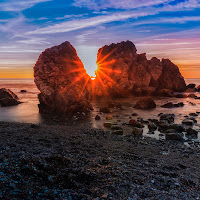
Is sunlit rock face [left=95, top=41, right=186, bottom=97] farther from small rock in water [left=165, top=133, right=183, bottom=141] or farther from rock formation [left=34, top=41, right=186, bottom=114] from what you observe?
small rock in water [left=165, top=133, right=183, bottom=141]

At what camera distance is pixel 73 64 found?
46219mm

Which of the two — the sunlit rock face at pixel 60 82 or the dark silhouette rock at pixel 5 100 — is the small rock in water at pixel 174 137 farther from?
the dark silhouette rock at pixel 5 100

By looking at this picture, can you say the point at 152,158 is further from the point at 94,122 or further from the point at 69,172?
the point at 94,122

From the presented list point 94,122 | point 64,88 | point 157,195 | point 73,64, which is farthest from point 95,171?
point 73,64

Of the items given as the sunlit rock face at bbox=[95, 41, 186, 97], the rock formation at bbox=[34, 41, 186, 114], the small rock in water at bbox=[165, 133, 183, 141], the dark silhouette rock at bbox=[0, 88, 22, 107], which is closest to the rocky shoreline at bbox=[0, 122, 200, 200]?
the small rock in water at bbox=[165, 133, 183, 141]

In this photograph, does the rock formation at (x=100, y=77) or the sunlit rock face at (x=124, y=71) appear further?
the sunlit rock face at (x=124, y=71)

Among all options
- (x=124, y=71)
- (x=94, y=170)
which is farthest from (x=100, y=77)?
(x=94, y=170)

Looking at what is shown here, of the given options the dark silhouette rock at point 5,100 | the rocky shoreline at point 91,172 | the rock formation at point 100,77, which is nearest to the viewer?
the rocky shoreline at point 91,172

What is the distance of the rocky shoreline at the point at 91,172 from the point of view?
959 centimetres

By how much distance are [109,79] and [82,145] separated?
2653 inches

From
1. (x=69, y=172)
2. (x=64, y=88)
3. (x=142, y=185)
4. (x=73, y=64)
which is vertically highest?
(x=73, y=64)

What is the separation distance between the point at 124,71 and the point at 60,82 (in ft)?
148

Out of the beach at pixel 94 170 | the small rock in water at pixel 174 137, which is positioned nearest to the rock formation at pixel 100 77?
the small rock in water at pixel 174 137

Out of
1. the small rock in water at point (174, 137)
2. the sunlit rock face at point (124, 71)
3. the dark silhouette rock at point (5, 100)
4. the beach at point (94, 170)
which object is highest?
the sunlit rock face at point (124, 71)
